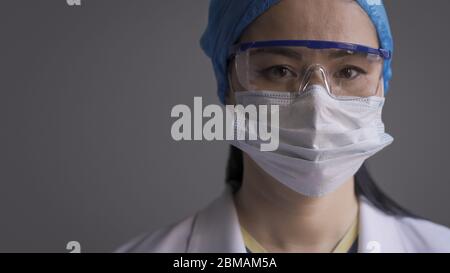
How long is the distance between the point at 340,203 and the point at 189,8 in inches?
45.8

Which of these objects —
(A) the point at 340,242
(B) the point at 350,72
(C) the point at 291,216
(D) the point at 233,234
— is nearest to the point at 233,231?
(D) the point at 233,234

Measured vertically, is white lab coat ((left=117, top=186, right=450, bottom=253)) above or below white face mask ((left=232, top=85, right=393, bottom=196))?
below

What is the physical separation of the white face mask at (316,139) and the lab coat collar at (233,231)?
0.27 metres

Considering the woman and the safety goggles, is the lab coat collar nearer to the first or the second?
the woman

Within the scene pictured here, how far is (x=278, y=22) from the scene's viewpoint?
147 centimetres

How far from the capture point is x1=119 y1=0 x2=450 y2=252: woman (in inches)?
57.1

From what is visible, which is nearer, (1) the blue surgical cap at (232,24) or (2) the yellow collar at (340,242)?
(1) the blue surgical cap at (232,24)

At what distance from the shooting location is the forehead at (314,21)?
1.44 metres

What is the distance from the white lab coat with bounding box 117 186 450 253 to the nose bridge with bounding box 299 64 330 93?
57cm

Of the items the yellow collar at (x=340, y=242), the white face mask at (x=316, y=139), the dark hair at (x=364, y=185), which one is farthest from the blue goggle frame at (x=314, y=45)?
the yellow collar at (x=340, y=242)

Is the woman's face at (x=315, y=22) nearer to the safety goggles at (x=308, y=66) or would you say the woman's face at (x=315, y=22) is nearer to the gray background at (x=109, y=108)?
the safety goggles at (x=308, y=66)

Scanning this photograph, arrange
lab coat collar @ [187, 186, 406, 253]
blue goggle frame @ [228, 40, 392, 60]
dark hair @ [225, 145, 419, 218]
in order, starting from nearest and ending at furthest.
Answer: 1. blue goggle frame @ [228, 40, 392, 60]
2. lab coat collar @ [187, 186, 406, 253]
3. dark hair @ [225, 145, 419, 218]

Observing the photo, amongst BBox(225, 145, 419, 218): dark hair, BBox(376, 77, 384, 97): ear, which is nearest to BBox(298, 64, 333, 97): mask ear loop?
BBox(376, 77, 384, 97): ear
